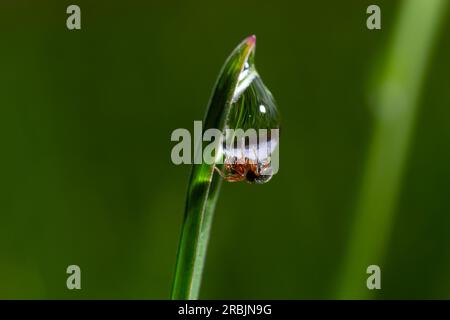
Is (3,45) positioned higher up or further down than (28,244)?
higher up

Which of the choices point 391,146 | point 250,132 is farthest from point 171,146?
point 250,132

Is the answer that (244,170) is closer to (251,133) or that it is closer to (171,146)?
(251,133)

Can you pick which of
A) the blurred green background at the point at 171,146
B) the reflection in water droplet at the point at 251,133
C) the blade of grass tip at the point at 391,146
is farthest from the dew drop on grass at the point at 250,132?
the blurred green background at the point at 171,146

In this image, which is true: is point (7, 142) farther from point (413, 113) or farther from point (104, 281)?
point (413, 113)

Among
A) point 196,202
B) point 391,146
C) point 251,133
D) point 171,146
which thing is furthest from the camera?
point 171,146

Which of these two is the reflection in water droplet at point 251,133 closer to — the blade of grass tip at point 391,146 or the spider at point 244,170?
the spider at point 244,170

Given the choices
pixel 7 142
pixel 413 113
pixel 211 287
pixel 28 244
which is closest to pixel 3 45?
pixel 7 142
